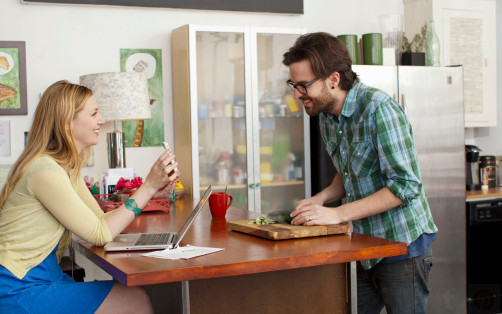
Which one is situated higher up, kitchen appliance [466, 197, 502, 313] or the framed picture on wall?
the framed picture on wall

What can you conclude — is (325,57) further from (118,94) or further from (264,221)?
(118,94)

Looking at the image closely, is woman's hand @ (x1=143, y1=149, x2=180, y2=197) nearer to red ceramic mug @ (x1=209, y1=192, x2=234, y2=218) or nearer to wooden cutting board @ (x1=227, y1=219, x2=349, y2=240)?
wooden cutting board @ (x1=227, y1=219, x2=349, y2=240)

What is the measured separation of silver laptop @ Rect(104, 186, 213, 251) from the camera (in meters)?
2.03

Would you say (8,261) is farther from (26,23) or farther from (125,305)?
(26,23)

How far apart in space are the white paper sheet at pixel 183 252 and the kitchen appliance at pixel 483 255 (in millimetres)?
2987

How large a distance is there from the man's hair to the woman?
0.69m

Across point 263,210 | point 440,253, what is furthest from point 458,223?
point 263,210

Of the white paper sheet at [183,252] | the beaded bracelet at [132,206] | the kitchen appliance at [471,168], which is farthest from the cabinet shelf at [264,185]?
the white paper sheet at [183,252]

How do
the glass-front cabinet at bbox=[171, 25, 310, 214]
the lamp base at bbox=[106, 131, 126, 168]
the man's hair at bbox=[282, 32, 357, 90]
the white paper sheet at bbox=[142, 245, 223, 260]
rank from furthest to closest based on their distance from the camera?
the glass-front cabinet at bbox=[171, 25, 310, 214] → the lamp base at bbox=[106, 131, 126, 168] → the man's hair at bbox=[282, 32, 357, 90] → the white paper sheet at bbox=[142, 245, 223, 260]

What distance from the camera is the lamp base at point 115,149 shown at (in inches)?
152

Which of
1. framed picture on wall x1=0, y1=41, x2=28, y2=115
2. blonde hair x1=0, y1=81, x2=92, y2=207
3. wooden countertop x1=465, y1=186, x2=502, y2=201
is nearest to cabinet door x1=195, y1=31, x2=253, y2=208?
framed picture on wall x1=0, y1=41, x2=28, y2=115

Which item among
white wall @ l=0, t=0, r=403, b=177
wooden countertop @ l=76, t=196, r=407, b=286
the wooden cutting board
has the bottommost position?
wooden countertop @ l=76, t=196, r=407, b=286

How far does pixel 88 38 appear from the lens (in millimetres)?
4133

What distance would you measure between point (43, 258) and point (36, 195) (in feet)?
0.71
